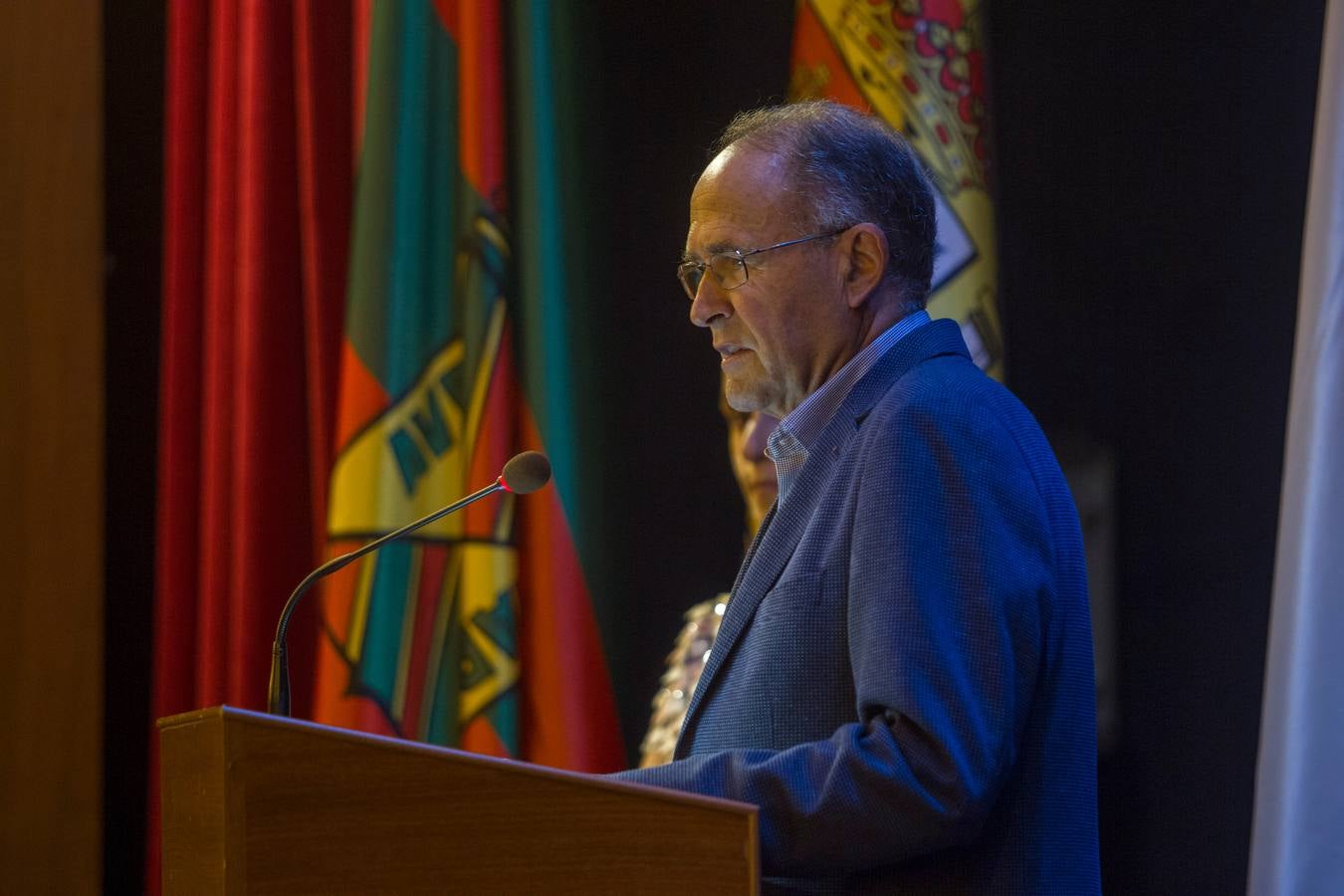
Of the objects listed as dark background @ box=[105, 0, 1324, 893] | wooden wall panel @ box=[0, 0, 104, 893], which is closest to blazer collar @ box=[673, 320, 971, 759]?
dark background @ box=[105, 0, 1324, 893]

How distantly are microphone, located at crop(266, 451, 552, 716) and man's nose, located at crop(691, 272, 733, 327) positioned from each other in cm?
22

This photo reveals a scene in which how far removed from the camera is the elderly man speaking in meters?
1.11

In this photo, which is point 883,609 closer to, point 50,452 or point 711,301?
point 711,301

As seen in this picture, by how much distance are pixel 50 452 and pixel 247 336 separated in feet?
1.52

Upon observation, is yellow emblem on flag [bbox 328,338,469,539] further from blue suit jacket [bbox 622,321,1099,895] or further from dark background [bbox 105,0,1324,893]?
blue suit jacket [bbox 622,321,1099,895]

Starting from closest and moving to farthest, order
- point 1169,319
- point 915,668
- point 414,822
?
1. point 414,822
2. point 915,668
3. point 1169,319

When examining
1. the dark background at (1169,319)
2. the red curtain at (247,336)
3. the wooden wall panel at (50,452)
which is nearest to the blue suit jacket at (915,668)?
the dark background at (1169,319)

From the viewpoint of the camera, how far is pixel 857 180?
1510mm

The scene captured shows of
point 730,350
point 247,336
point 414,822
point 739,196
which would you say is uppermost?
point 739,196

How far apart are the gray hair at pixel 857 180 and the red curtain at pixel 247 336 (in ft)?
5.17

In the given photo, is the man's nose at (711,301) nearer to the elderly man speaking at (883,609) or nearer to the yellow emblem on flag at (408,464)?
the elderly man speaking at (883,609)

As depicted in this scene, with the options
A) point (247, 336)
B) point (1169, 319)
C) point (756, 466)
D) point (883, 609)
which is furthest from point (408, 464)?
point (883, 609)

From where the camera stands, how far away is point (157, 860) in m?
2.91

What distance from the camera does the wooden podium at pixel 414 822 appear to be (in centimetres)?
94
